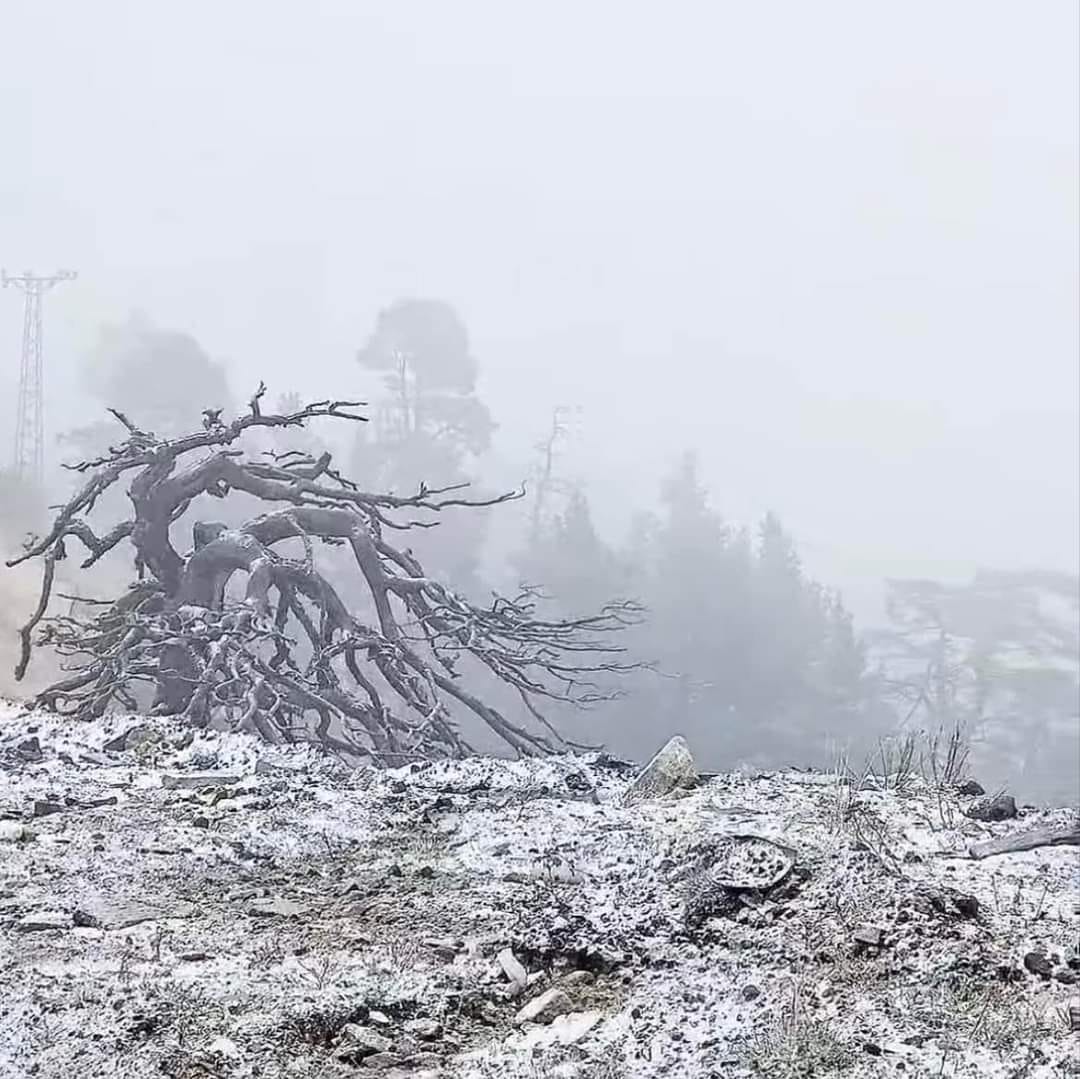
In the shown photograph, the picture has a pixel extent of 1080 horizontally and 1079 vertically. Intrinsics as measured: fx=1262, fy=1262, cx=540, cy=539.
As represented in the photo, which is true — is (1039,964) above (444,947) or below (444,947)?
above

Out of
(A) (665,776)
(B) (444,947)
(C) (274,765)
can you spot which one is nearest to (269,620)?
(C) (274,765)

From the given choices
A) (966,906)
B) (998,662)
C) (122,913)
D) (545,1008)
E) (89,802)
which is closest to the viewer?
(545,1008)

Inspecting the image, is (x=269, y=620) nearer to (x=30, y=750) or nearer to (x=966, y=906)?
(x=30, y=750)

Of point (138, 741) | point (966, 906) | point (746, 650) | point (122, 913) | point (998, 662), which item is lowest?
point (998, 662)

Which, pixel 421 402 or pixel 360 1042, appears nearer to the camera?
pixel 360 1042

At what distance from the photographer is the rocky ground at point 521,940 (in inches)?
134

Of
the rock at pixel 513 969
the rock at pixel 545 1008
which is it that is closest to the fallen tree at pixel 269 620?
the rock at pixel 513 969

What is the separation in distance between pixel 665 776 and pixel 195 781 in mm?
2405

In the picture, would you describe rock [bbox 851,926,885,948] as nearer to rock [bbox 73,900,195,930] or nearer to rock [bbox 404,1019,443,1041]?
rock [bbox 404,1019,443,1041]

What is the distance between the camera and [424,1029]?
3.61m

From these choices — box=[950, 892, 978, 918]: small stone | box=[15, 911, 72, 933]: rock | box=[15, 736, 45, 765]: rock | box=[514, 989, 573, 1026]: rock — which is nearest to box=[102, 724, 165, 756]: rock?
box=[15, 736, 45, 765]: rock

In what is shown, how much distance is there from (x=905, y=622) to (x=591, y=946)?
68925 mm

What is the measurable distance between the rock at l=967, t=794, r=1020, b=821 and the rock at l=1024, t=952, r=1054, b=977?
1799 millimetres

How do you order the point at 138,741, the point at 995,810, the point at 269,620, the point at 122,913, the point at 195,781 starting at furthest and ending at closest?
the point at 269,620 < the point at 138,741 < the point at 195,781 < the point at 995,810 < the point at 122,913
